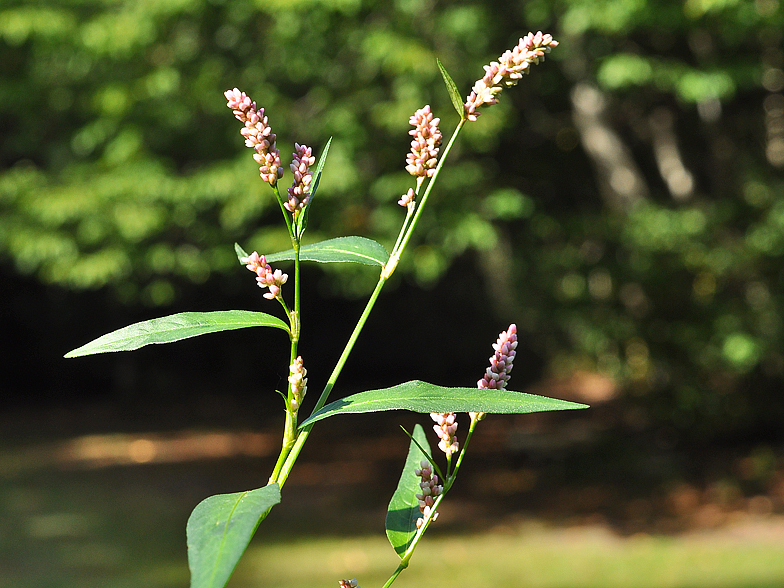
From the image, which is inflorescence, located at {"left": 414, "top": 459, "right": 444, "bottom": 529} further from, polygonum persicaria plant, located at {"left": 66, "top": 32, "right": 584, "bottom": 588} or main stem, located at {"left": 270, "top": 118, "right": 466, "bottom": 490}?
main stem, located at {"left": 270, "top": 118, "right": 466, "bottom": 490}

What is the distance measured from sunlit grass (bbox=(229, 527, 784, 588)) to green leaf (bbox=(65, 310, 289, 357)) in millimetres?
6024

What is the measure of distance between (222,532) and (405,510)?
387 mm

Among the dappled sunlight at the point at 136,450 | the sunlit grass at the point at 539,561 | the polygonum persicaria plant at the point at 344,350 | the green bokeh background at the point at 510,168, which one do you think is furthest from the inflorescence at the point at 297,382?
the dappled sunlight at the point at 136,450

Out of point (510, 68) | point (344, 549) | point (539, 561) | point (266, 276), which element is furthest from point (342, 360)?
point (344, 549)

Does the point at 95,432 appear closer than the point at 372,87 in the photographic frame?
No

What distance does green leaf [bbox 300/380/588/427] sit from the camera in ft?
2.96

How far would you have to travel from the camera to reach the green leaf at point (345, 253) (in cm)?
111

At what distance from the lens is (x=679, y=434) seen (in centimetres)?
1062

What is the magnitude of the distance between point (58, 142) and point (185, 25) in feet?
9.91

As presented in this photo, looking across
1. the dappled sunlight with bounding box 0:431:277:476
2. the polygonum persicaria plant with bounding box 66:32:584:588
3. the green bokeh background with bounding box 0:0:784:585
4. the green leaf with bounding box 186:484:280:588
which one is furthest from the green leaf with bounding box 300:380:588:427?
the dappled sunlight with bounding box 0:431:277:476

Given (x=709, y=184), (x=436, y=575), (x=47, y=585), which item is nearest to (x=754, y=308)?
(x=709, y=184)

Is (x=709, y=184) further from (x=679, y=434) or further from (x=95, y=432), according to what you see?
(x=95, y=432)

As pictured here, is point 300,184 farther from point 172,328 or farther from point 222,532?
point 222,532

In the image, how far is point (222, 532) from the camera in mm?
796
